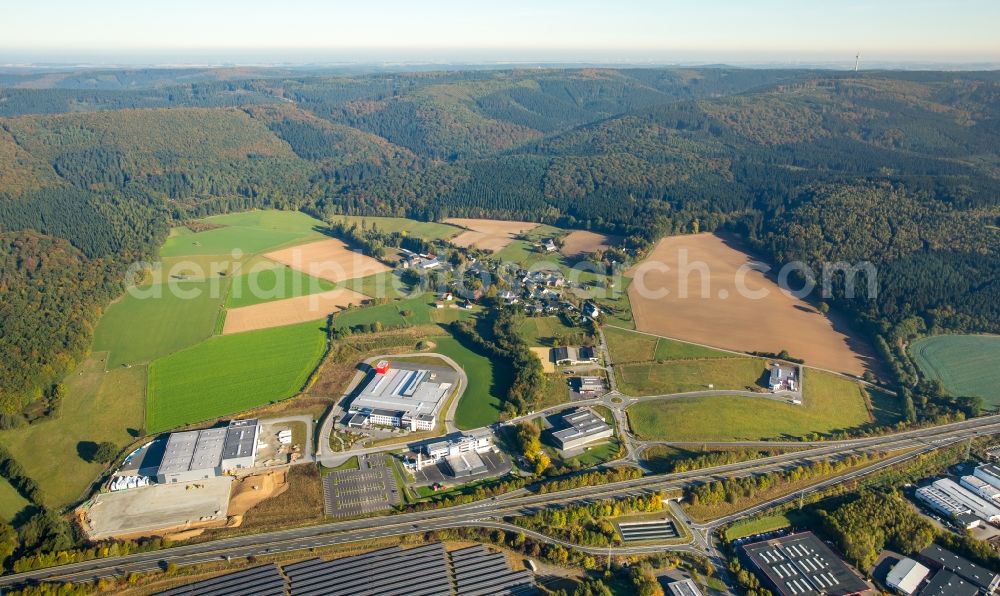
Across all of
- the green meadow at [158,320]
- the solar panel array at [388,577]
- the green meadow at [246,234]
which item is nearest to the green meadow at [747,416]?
the solar panel array at [388,577]

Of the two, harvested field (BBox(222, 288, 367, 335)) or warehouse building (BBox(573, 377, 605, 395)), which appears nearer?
warehouse building (BBox(573, 377, 605, 395))

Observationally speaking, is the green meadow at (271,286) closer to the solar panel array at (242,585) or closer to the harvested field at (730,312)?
the harvested field at (730,312)

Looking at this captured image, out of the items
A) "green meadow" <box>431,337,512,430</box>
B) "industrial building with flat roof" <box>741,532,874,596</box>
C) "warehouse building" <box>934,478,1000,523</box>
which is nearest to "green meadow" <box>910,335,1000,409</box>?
"warehouse building" <box>934,478,1000,523</box>

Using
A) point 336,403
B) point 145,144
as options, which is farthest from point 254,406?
point 145,144

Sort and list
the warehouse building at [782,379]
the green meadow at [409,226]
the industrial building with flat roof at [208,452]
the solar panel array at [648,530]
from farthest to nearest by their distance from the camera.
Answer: the green meadow at [409,226] < the warehouse building at [782,379] < the industrial building with flat roof at [208,452] < the solar panel array at [648,530]

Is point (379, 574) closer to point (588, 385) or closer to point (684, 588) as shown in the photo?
point (684, 588)

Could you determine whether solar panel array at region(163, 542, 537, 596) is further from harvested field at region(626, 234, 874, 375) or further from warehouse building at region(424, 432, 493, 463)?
harvested field at region(626, 234, 874, 375)

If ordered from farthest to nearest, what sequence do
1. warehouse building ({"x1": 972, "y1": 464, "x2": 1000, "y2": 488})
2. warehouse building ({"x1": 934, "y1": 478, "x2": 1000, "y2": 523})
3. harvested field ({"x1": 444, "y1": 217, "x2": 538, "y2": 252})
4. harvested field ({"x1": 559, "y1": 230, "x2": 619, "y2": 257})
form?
harvested field ({"x1": 444, "y1": 217, "x2": 538, "y2": 252})
harvested field ({"x1": 559, "y1": 230, "x2": 619, "y2": 257})
warehouse building ({"x1": 972, "y1": 464, "x2": 1000, "y2": 488})
warehouse building ({"x1": 934, "y1": 478, "x2": 1000, "y2": 523})
